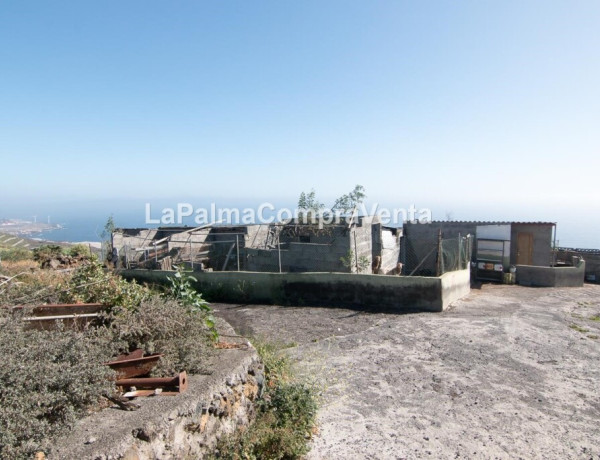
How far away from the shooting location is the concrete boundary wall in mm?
10008

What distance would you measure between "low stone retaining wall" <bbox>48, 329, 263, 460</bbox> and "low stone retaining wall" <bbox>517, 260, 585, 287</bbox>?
13830mm

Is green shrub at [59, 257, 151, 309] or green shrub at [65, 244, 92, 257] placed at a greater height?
green shrub at [59, 257, 151, 309]

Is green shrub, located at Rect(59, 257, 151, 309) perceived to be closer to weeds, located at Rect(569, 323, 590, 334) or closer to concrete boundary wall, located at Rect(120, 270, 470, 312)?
concrete boundary wall, located at Rect(120, 270, 470, 312)

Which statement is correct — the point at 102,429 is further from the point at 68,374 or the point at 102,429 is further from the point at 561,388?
the point at 561,388

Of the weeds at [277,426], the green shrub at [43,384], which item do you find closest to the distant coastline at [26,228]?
the green shrub at [43,384]

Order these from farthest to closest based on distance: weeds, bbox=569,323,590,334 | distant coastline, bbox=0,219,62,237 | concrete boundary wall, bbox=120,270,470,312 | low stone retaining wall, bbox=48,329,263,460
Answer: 1. distant coastline, bbox=0,219,62,237
2. concrete boundary wall, bbox=120,270,470,312
3. weeds, bbox=569,323,590,334
4. low stone retaining wall, bbox=48,329,263,460

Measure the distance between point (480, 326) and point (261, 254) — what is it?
7.78 m

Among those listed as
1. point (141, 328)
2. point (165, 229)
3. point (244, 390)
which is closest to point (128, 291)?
point (141, 328)

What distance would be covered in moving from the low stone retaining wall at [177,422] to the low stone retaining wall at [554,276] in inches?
544

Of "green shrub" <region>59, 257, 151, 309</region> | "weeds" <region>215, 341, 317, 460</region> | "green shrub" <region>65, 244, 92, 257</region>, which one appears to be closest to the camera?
"weeds" <region>215, 341, 317, 460</region>

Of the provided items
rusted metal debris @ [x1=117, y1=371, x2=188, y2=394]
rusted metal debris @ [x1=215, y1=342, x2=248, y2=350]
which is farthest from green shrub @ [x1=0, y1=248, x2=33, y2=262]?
rusted metal debris @ [x1=117, y1=371, x2=188, y2=394]

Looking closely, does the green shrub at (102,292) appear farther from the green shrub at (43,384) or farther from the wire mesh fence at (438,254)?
the wire mesh fence at (438,254)

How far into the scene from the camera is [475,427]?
461 centimetres

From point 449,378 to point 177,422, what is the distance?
4.40 meters
